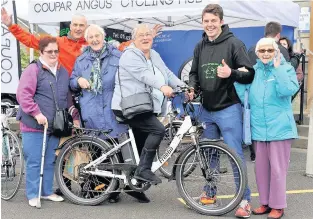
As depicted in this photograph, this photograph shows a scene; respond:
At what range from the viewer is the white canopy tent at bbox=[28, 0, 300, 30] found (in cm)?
752

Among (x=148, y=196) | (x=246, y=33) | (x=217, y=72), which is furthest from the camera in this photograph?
(x=246, y=33)

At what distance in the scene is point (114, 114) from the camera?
15.6 ft

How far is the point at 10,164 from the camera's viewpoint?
17.2ft

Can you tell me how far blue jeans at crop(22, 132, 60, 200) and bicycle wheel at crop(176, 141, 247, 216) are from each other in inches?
55.0

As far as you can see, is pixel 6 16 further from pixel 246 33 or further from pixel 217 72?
pixel 246 33

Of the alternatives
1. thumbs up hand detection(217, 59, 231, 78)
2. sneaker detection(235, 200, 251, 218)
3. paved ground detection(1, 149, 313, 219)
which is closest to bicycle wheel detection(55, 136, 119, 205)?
paved ground detection(1, 149, 313, 219)

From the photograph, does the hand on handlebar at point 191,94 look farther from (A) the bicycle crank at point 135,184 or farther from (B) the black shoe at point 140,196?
(B) the black shoe at point 140,196

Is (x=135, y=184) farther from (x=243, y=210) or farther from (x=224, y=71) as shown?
(x=224, y=71)

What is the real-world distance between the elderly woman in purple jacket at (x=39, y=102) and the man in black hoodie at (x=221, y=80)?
143cm

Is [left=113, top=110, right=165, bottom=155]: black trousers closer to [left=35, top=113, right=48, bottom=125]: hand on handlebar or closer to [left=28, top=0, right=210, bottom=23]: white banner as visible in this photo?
[left=35, top=113, right=48, bottom=125]: hand on handlebar

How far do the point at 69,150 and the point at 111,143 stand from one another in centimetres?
44

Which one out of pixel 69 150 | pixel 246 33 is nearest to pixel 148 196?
pixel 69 150

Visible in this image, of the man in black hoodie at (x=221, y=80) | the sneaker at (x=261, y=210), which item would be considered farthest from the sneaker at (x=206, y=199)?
the sneaker at (x=261, y=210)

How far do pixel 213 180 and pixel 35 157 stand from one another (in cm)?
185
